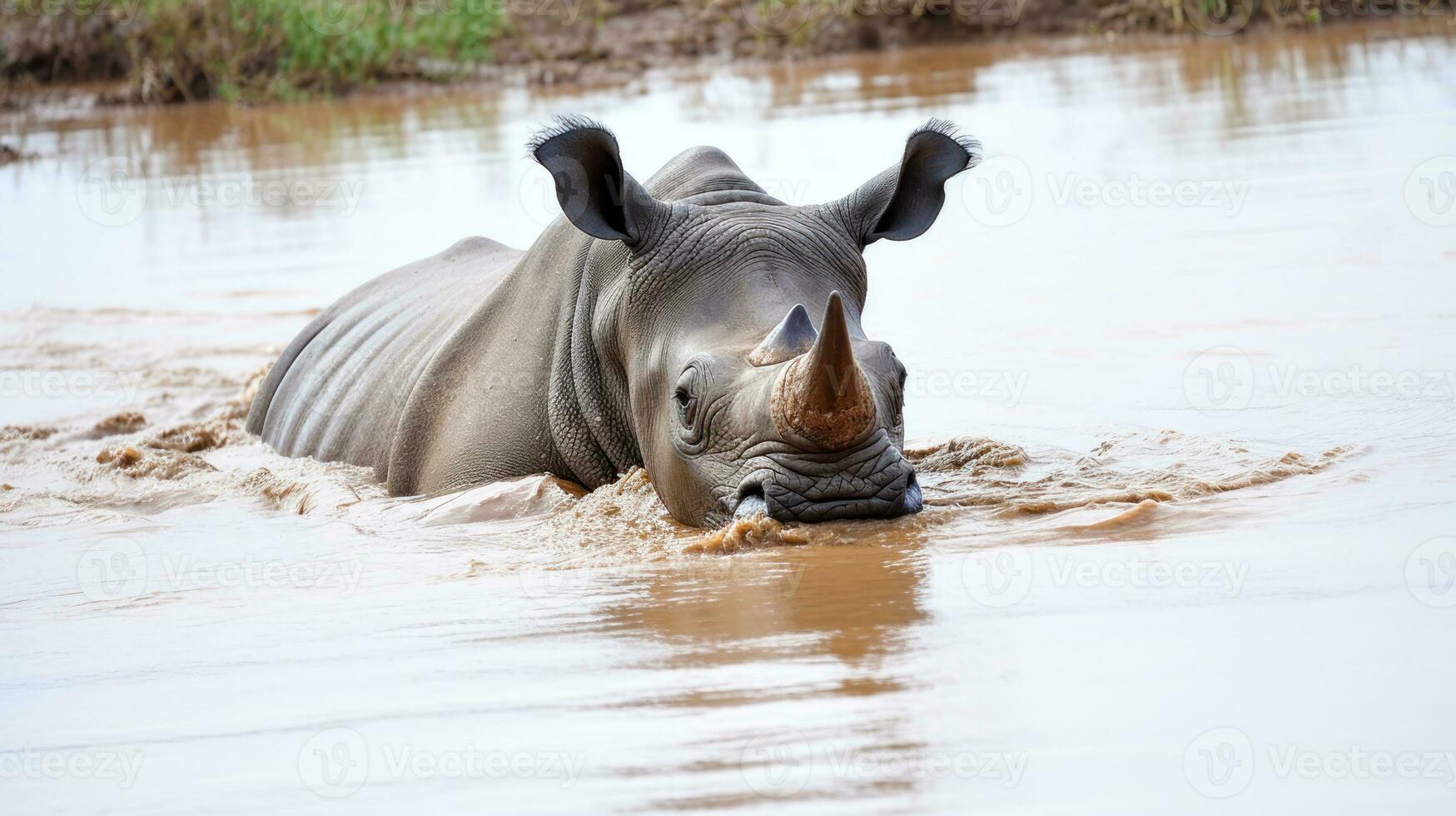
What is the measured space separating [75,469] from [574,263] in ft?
9.55

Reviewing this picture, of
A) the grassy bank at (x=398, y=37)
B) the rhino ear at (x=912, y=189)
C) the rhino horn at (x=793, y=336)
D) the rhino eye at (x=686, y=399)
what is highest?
the grassy bank at (x=398, y=37)

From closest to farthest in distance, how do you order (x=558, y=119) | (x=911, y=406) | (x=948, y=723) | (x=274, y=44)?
1. (x=948, y=723)
2. (x=558, y=119)
3. (x=911, y=406)
4. (x=274, y=44)

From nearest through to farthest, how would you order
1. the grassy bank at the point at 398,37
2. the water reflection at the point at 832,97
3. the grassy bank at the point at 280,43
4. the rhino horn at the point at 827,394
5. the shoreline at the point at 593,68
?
the rhino horn at the point at 827,394, the water reflection at the point at 832,97, the shoreline at the point at 593,68, the grassy bank at the point at 398,37, the grassy bank at the point at 280,43

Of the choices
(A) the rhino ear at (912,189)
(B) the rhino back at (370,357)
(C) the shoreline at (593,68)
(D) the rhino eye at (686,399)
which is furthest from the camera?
(C) the shoreline at (593,68)

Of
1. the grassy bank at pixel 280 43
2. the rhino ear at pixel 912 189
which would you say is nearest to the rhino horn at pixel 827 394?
the rhino ear at pixel 912 189

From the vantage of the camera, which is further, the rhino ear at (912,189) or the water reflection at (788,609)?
the rhino ear at (912,189)

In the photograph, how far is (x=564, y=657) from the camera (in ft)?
13.3

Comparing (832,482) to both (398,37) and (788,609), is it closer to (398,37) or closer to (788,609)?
(788,609)

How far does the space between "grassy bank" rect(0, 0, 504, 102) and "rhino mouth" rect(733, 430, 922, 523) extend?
2049 centimetres

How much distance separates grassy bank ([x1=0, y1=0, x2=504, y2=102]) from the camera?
79.4ft

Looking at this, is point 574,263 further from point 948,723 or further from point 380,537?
point 948,723

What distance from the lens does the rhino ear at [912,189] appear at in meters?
5.76

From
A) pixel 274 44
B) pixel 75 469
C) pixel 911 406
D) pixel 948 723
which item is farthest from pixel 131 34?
pixel 948 723

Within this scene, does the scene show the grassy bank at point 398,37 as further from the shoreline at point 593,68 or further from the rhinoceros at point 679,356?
the rhinoceros at point 679,356
